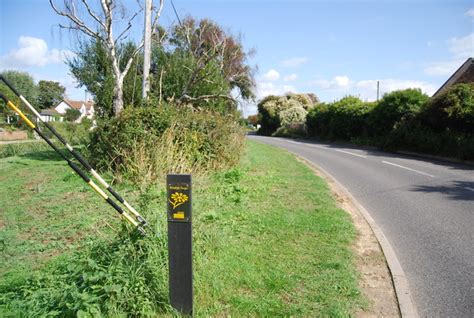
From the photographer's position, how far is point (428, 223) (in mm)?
6520

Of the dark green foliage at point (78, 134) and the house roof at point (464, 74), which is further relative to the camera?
the house roof at point (464, 74)

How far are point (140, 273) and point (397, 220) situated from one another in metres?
5.12

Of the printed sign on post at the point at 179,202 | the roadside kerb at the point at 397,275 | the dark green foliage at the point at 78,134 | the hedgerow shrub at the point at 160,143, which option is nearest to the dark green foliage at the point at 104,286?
the printed sign on post at the point at 179,202

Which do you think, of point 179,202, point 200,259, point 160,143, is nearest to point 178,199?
point 179,202

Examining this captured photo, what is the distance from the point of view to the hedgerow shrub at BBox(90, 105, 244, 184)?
8.64m

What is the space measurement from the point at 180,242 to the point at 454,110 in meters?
18.3

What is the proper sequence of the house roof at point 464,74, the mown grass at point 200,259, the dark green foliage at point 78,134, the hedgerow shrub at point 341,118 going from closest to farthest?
1. the mown grass at point 200,259
2. the dark green foliage at point 78,134
3. the house roof at point 464,74
4. the hedgerow shrub at point 341,118

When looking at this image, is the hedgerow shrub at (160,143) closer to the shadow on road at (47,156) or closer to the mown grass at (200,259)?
the mown grass at (200,259)

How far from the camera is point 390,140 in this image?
2161 centimetres

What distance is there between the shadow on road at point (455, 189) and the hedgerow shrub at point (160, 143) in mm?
5722

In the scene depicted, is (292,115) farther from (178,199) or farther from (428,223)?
(178,199)

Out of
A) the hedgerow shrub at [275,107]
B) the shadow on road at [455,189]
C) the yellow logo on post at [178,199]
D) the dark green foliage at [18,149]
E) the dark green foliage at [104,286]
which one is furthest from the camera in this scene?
the hedgerow shrub at [275,107]

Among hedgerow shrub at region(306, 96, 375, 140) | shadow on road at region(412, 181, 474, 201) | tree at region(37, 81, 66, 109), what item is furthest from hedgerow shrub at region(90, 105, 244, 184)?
tree at region(37, 81, 66, 109)

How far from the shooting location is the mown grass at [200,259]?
3.38 m
